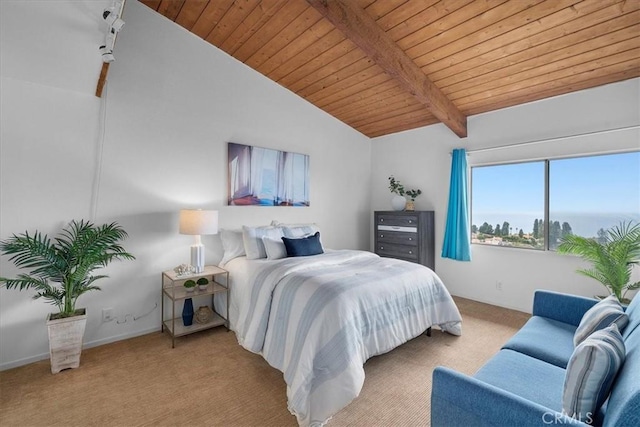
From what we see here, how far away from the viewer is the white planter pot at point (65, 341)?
2.27m

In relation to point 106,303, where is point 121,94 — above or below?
above

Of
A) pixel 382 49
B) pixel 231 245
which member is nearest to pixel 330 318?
pixel 231 245

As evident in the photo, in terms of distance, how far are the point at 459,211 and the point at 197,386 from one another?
12.0ft

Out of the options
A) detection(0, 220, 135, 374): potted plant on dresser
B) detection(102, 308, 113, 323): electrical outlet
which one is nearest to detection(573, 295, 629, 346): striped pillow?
detection(0, 220, 135, 374): potted plant on dresser

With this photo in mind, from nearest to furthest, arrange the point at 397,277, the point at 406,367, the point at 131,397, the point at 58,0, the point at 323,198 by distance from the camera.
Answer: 1. the point at 58,0
2. the point at 131,397
3. the point at 406,367
4. the point at 397,277
5. the point at 323,198

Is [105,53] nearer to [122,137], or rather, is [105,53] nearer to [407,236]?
[122,137]

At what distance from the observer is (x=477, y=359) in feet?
8.20

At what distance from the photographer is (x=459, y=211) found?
13.3ft

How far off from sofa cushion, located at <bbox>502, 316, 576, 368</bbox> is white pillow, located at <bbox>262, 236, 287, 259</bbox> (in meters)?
2.13

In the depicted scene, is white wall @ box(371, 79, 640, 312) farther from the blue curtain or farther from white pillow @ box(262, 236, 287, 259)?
white pillow @ box(262, 236, 287, 259)

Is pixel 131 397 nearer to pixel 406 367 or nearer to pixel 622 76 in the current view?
pixel 406 367

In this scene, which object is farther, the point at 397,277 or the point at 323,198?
the point at 323,198

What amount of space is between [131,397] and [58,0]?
251 cm

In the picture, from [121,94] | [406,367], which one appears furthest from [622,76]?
[121,94]
